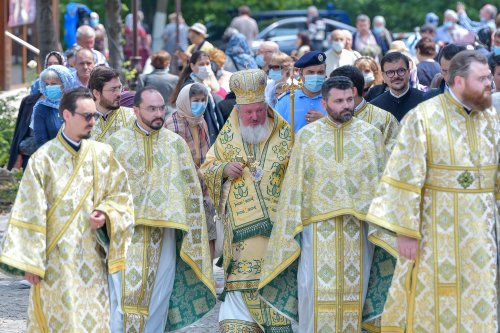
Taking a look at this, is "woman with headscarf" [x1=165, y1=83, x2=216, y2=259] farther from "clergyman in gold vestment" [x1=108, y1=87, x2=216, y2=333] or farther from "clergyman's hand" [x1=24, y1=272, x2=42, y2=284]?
"clergyman's hand" [x1=24, y1=272, x2=42, y2=284]

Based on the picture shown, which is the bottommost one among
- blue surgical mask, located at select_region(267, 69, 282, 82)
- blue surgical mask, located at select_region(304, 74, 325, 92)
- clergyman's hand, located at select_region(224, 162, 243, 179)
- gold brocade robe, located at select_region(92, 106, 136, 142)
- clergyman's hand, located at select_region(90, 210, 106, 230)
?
clergyman's hand, located at select_region(90, 210, 106, 230)

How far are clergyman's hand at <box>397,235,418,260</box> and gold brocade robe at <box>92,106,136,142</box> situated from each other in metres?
2.53

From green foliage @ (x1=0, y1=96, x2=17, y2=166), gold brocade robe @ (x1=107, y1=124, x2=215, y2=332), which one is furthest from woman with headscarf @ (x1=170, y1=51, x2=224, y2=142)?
green foliage @ (x1=0, y1=96, x2=17, y2=166)

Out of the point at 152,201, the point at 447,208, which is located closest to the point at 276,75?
the point at 152,201

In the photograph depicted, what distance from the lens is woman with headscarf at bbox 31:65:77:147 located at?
10469 millimetres

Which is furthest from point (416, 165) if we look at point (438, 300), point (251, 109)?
point (251, 109)

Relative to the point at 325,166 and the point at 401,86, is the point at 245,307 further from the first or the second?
the point at 401,86

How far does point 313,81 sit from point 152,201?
162cm

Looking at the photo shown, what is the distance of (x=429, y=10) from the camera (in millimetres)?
36062

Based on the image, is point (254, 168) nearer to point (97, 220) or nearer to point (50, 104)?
point (97, 220)

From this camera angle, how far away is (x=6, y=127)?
1670 cm

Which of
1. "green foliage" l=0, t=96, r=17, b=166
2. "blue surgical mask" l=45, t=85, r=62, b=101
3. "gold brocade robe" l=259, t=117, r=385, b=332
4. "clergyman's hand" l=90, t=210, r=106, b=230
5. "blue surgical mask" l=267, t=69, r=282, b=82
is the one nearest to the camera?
"clergyman's hand" l=90, t=210, r=106, b=230

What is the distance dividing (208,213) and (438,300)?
127 inches

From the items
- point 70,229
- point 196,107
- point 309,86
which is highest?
point 309,86
